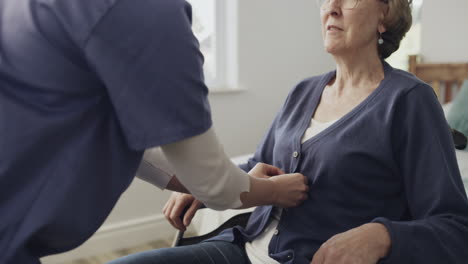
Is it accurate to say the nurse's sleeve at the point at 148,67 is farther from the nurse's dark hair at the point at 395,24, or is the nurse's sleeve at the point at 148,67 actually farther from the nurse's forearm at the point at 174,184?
the nurse's dark hair at the point at 395,24

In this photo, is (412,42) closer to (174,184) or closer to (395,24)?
(395,24)

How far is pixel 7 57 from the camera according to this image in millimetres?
636

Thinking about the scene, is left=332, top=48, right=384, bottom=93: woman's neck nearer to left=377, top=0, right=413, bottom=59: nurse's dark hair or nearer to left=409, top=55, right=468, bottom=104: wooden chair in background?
left=377, top=0, right=413, bottom=59: nurse's dark hair

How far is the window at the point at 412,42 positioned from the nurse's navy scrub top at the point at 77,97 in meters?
2.77

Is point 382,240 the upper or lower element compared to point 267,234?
upper

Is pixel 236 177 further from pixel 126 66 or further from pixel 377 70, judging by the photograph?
pixel 377 70

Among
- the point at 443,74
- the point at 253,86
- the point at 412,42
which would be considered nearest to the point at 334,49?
the point at 253,86

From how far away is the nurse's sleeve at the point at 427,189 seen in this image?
935 mm

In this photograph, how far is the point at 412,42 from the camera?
10.9 ft

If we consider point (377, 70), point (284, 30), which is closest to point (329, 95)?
point (377, 70)

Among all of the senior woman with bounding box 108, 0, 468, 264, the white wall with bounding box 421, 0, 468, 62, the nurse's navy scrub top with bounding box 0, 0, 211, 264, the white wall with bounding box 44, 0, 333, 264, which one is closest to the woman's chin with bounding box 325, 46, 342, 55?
the senior woman with bounding box 108, 0, 468, 264

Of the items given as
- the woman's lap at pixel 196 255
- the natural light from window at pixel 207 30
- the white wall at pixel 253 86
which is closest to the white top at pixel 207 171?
the woman's lap at pixel 196 255

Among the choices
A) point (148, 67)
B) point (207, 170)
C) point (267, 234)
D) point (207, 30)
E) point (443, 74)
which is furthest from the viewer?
point (207, 30)

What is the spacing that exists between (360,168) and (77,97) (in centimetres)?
69
